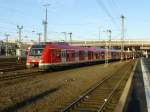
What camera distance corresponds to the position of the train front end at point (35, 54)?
33.7 metres

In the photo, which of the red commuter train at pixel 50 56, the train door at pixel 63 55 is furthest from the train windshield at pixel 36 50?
the train door at pixel 63 55

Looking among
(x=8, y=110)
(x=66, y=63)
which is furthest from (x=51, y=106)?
(x=66, y=63)

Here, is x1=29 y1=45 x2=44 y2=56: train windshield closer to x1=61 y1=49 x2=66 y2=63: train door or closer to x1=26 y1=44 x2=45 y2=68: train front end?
x1=26 y1=44 x2=45 y2=68: train front end

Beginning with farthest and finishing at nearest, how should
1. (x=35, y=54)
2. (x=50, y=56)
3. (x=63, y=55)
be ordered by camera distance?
1. (x=63, y=55)
2. (x=35, y=54)
3. (x=50, y=56)

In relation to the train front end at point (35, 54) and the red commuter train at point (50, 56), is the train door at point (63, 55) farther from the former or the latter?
the train front end at point (35, 54)

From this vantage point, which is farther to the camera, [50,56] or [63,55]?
[63,55]

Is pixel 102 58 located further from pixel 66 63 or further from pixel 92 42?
pixel 92 42

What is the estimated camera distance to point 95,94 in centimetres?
1894

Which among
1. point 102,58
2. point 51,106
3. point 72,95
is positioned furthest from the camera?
point 102,58

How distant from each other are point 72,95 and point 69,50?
22786 millimetres

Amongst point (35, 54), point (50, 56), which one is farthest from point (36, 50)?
point (50, 56)

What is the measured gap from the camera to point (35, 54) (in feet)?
112

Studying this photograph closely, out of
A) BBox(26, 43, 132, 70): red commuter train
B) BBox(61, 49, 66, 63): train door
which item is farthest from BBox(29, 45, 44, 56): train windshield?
BBox(61, 49, 66, 63): train door

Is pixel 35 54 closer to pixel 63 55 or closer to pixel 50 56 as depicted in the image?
pixel 50 56
